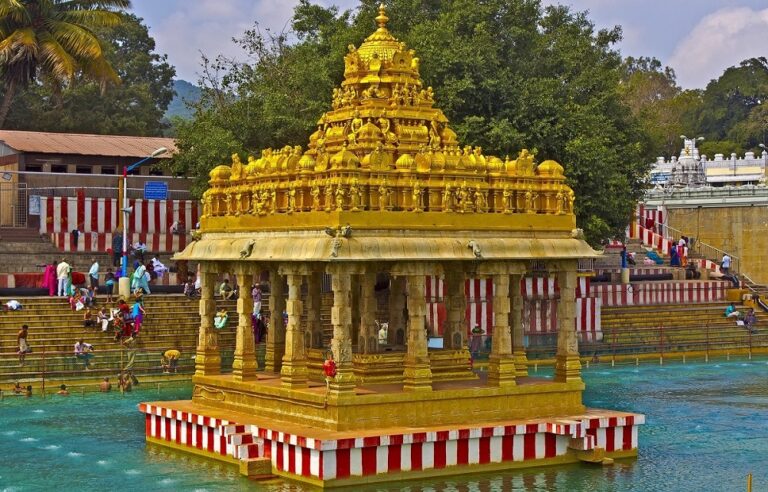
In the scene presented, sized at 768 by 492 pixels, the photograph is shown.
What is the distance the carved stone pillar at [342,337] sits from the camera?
832 inches

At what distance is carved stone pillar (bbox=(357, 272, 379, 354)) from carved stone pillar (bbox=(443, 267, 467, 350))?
1367 mm

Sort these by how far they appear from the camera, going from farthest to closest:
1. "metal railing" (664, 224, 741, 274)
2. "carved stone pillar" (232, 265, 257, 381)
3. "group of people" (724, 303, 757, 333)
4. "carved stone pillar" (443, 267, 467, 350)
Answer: "metal railing" (664, 224, 741, 274) → "group of people" (724, 303, 757, 333) → "carved stone pillar" (443, 267, 467, 350) → "carved stone pillar" (232, 265, 257, 381)

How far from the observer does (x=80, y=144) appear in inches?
1972

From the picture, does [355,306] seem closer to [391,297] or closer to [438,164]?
[391,297]

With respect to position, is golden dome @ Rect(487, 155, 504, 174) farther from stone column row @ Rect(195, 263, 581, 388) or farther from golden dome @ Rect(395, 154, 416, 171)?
stone column row @ Rect(195, 263, 581, 388)

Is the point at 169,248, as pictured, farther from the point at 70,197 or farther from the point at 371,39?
the point at 371,39

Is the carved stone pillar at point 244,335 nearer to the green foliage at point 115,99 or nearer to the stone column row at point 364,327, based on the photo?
the stone column row at point 364,327

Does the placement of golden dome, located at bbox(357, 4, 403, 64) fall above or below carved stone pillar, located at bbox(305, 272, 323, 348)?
above

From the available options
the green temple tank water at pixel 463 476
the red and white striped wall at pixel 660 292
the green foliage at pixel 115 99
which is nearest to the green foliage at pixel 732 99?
the green foliage at pixel 115 99

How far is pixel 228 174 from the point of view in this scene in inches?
998

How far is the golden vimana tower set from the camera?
21.9 metres

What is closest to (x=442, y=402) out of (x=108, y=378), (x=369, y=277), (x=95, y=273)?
(x=369, y=277)

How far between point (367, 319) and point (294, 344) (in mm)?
1728

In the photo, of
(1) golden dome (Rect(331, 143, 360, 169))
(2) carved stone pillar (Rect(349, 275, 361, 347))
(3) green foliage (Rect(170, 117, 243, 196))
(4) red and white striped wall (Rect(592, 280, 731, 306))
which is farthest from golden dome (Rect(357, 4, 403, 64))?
(4) red and white striped wall (Rect(592, 280, 731, 306))
